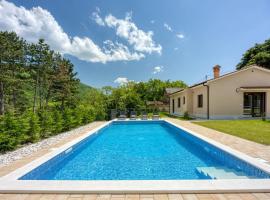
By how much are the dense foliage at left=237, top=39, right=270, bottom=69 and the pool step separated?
31762mm

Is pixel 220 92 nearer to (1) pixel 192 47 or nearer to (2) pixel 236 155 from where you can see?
(1) pixel 192 47

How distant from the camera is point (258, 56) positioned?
32.0 meters

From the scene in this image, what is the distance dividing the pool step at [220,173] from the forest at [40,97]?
247 inches

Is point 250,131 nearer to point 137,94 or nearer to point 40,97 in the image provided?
point 137,94

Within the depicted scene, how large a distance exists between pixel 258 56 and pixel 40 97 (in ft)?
110

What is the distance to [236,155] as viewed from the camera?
570 centimetres

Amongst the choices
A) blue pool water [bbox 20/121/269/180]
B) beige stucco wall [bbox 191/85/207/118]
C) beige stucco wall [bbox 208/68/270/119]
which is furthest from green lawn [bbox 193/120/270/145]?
beige stucco wall [bbox 191/85/207/118]

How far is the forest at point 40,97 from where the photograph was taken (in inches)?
309

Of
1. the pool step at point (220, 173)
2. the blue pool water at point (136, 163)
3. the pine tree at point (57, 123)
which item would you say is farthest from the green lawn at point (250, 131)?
the pine tree at point (57, 123)

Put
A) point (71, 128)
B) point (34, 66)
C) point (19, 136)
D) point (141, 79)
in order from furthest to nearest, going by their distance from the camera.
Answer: point (141, 79) → point (34, 66) → point (71, 128) → point (19, 136)

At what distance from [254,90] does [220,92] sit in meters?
2.87

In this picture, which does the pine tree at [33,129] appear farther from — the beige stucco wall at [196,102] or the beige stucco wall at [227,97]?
the beige stucco wall at [196,102]

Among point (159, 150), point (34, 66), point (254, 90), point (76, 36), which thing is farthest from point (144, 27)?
point (34, 66)

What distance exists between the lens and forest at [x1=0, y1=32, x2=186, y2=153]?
25.7ft
